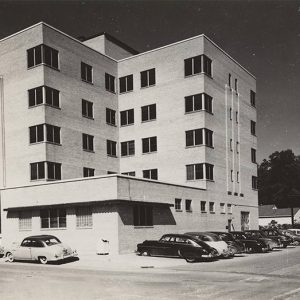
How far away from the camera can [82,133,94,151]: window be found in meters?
39.9

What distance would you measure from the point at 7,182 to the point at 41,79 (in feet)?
30.8

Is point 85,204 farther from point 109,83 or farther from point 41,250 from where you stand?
point 109,83

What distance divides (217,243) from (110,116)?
22.9 meters

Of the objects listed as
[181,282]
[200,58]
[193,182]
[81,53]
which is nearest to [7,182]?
[81,53]

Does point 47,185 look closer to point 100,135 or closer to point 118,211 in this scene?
point 118,211

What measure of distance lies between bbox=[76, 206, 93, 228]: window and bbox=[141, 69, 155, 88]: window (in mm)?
18083

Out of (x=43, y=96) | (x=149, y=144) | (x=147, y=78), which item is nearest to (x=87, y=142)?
(x=149, y=144)

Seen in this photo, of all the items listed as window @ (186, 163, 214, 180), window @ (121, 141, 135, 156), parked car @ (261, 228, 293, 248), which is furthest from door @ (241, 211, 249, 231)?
window @ (121, 141, 135, 156)

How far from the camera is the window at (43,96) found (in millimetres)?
35969

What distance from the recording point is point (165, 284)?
14102 millimetres

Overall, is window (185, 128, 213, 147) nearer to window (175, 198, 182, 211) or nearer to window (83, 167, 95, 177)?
window (175, 198, 182, 211)

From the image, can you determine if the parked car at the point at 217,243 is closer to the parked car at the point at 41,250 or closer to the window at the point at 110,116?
the parked car at the point at 41,250

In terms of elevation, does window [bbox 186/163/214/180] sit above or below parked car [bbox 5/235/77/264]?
above

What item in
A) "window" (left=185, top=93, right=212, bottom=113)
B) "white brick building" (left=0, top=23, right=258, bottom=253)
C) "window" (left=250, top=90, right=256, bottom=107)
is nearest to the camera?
"white brick building" (left=0, top=23, right=258, bottom=253)
